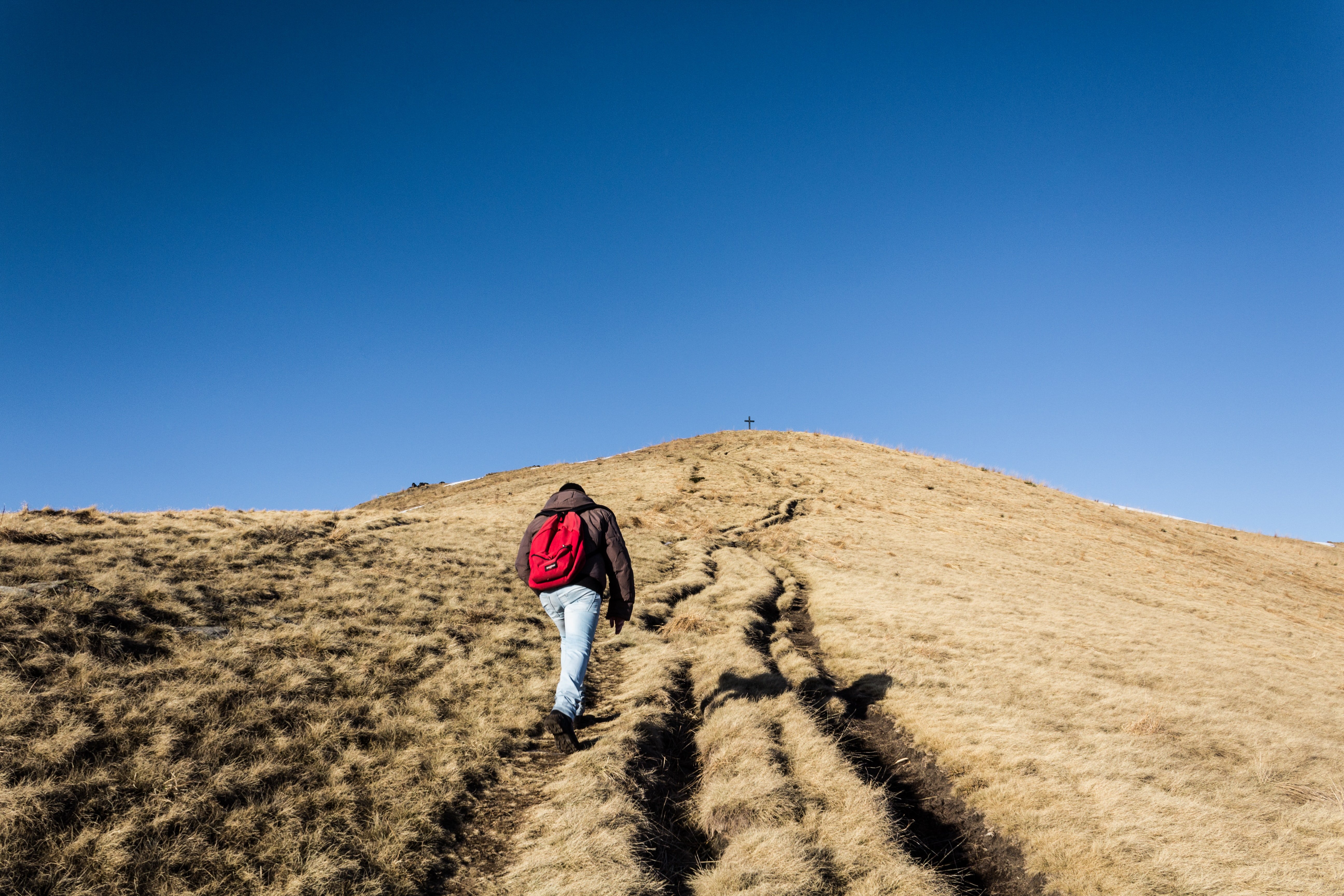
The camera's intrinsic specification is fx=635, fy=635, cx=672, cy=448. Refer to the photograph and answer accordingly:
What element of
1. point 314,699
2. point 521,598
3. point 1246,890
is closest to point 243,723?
point 314,699

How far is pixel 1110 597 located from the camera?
22.0 metres

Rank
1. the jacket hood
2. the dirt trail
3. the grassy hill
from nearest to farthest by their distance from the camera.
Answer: the grassy hill, the dirt trail, the jacket hood

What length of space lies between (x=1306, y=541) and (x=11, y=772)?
68.4 m

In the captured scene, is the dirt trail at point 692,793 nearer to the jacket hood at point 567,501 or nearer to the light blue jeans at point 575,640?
the light blue jeans at point 575,640

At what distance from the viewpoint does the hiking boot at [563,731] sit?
7695mm

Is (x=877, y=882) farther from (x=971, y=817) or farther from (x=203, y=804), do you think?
(x=203, y=804)

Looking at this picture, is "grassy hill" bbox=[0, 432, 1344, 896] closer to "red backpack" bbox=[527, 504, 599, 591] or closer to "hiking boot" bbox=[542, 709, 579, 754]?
"hiking boot" bbox=[542, 709, 579, 754]

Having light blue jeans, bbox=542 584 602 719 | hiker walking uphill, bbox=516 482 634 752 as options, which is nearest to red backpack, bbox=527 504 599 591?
hiker walking uphill, bbox=516 482 634 752

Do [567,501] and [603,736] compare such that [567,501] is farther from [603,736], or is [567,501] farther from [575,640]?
[603,736]

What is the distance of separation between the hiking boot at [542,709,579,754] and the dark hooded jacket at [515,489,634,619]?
132 centimetres

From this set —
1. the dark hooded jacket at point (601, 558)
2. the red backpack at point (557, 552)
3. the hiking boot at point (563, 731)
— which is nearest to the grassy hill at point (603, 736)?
the hiking boot at point (563, 731)

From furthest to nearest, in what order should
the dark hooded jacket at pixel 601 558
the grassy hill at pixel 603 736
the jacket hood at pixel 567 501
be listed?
the jacket hood at pixel 567 501 → the dark hooded jacket at pixel 601 558 → the grassy hill at pixel 603 736

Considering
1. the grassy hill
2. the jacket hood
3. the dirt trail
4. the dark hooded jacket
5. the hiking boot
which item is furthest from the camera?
the jacket hood

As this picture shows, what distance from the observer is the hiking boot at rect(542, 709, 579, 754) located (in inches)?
303
